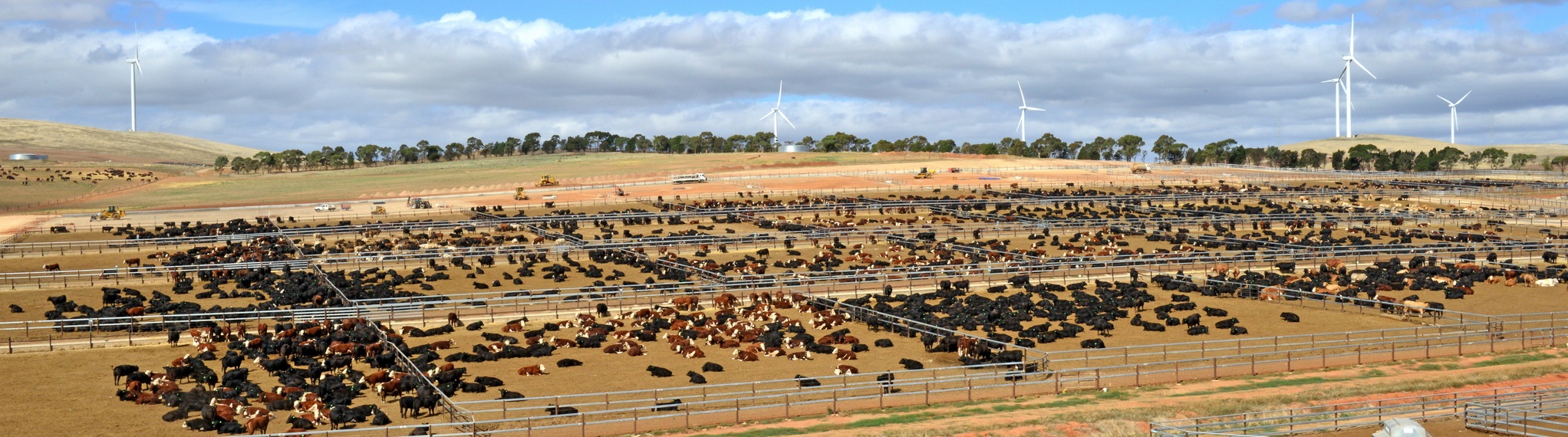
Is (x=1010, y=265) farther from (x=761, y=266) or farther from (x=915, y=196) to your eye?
(x=915, y=196)

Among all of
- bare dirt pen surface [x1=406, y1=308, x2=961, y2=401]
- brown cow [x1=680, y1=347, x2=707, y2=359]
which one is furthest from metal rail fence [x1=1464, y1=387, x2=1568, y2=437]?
brown cow [x1=680, y1=347, x2=707, y2=359]

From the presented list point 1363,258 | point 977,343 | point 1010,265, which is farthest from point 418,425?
point 1363,258

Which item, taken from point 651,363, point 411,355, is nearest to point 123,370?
point 411,355

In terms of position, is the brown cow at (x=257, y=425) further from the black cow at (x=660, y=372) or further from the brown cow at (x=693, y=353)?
the brown cow at (x=693, y=353)

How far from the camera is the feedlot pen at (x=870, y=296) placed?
34062 millimetres

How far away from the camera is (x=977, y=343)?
4012 cm

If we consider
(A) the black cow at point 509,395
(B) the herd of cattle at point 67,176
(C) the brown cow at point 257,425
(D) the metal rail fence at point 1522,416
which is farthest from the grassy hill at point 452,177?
(D) the metal rail fence at point 1522,416

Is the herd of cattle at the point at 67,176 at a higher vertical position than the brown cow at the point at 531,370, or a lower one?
higher

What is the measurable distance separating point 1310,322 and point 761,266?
93.8ft

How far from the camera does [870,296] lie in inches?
2104

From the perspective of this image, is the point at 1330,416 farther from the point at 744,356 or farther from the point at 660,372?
the point at 660,372

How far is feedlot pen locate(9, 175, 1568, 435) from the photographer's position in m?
34.1

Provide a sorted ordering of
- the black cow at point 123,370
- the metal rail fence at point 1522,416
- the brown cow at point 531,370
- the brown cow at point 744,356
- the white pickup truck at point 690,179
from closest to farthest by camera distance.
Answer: the metal rail fence at point 1522,416 < the black cow at point 123,370 < the brown cow at point 531,370 < the brown cow at point 744,356 < the white pickup truck at point 690,179

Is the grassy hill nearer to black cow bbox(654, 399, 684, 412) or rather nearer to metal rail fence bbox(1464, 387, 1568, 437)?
black cow bbox(654, 399, 684, 412)
